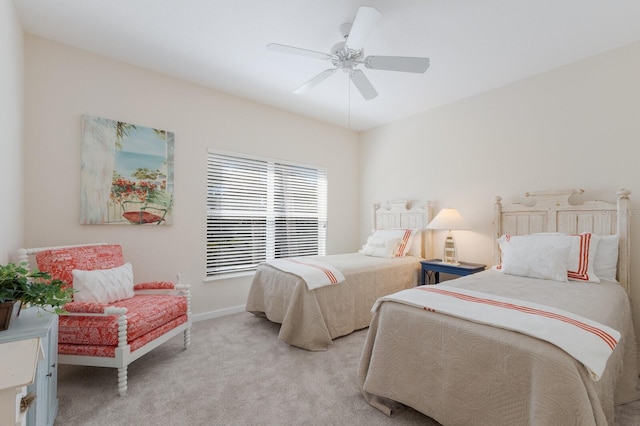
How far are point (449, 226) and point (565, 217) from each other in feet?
3.51

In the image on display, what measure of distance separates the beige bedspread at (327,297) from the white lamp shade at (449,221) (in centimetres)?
60

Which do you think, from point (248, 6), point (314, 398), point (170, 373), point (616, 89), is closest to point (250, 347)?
point (170, 373)

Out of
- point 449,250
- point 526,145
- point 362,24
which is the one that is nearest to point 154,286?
point 362,24

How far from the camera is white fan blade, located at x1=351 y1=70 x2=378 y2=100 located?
8.31 feet

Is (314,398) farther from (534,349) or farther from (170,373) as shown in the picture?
(534,349)

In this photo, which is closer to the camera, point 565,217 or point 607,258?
point 607,258

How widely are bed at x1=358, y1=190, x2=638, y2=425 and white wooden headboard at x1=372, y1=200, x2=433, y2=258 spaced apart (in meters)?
1.56

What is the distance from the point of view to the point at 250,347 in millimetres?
2775

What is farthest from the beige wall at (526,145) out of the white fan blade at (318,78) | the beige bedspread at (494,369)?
the white fan blade at (318,78)

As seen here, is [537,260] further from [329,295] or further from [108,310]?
[108,310]

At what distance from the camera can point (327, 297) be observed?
2891 millimetres

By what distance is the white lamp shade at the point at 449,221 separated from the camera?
3.49 meters

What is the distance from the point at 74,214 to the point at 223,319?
188cm

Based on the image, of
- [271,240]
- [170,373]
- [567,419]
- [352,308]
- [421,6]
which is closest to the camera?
[567,419]
